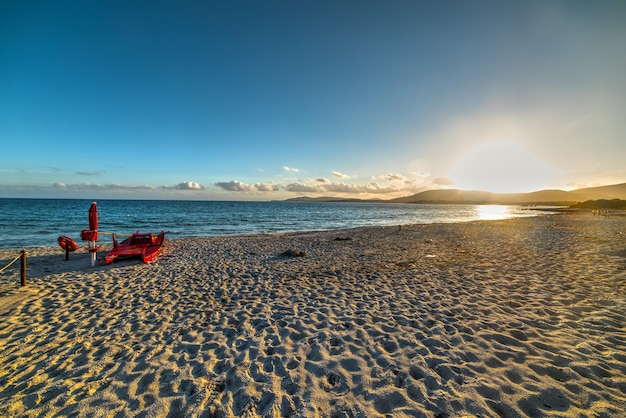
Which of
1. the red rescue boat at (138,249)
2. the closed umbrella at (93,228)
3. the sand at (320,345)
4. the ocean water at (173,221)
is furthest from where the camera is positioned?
the ocean water at (173,221)

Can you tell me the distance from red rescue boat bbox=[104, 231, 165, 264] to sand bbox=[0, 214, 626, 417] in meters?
2.28

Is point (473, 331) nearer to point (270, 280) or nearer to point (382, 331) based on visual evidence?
Result: point (382, 331)

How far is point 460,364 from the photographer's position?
3832 mm

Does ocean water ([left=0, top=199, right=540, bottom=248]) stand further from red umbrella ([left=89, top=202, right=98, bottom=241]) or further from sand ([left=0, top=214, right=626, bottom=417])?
sand ([left=0, top=214, right=626, bottom=417])

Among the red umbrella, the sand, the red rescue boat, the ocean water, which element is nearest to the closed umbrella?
the red umbrella

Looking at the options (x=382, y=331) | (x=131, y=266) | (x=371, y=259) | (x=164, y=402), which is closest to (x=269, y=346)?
(x=164, y=402)

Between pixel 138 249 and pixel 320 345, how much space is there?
36.6 feet

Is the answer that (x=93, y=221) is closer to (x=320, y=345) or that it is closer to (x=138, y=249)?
(x=138, y=249)

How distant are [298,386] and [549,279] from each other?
837 centimetres

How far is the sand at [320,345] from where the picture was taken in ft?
10.6

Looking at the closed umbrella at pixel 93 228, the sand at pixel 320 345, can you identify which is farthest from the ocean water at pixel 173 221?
the sand at pixel 320 345

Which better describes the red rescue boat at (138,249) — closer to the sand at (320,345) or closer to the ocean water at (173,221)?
the sand at (320,345)

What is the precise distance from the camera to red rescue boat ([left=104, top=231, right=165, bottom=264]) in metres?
11.2

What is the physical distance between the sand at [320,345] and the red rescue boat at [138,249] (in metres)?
2.28
